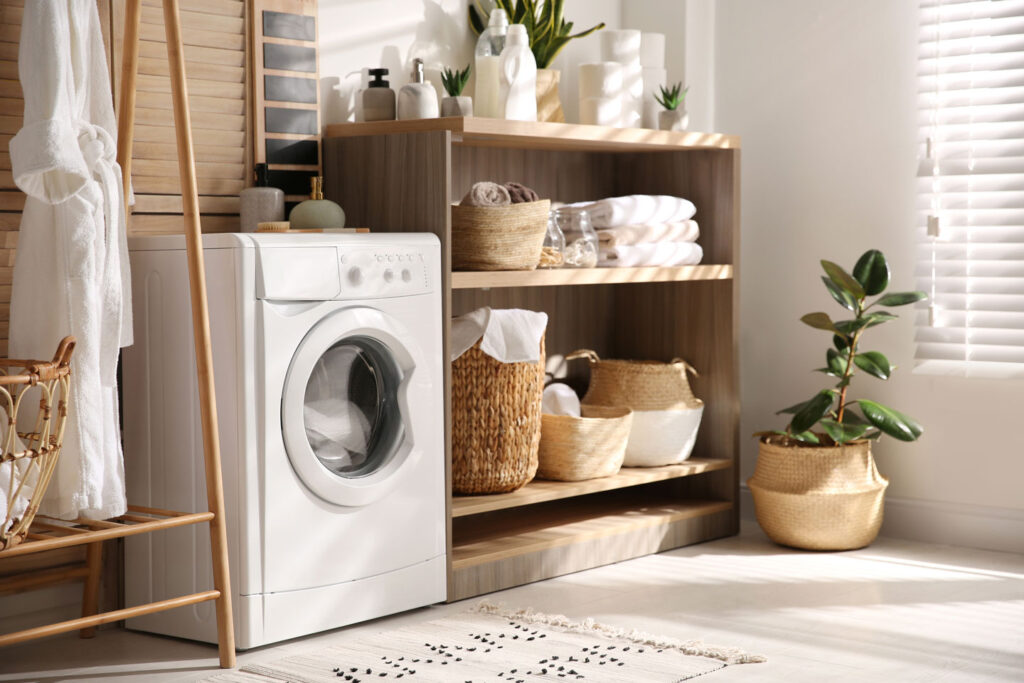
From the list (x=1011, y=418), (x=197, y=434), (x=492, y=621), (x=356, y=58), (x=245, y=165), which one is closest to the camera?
(x=197, y=434)

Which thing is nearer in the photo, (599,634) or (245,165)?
(599,634)

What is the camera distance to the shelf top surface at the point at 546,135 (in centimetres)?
301

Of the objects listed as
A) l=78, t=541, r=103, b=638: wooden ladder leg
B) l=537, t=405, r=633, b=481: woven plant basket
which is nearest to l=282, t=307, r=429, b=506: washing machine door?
l=78, t=541, r=103, b=638: wooden ladder leg

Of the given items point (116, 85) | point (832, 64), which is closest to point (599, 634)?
point (116, 85)

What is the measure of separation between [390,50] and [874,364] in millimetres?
1594

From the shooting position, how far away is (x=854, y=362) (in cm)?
359

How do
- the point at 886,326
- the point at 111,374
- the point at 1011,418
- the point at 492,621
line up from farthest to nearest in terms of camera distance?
the point at 886,326 < the point at 1011,418 < the point at 492,621 < the point at 111,374

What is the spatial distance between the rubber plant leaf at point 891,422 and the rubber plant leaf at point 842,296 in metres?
0.27

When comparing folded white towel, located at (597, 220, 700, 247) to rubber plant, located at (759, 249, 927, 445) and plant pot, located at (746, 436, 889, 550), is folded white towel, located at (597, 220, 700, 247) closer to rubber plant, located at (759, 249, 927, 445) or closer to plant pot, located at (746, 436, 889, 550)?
rubber plant, located at (759, 249, 927, 445)

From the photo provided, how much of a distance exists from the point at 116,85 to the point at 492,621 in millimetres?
1448

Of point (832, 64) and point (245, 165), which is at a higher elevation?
point (832, 64)

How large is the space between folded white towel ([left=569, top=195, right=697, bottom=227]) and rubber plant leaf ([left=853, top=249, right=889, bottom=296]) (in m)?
0.52

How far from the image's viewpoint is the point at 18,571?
2693 mm

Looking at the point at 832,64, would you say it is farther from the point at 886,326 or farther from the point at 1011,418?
the point at 1011,418
